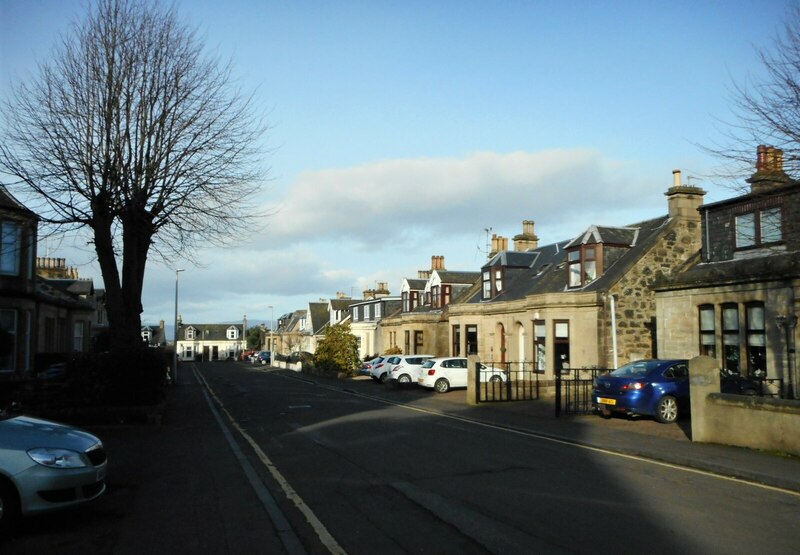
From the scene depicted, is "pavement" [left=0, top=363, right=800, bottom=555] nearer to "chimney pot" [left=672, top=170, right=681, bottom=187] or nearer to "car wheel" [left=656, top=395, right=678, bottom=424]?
"car wheel" [left=656, top=395, right=678, bottom=424]

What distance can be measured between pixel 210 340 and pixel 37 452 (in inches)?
5182

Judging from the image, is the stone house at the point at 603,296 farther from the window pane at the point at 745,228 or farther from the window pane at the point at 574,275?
the window pane at the point at 745,228

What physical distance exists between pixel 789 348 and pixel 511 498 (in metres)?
13.7

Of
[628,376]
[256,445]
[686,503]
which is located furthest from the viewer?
[628,376]

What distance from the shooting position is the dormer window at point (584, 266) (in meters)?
30.5

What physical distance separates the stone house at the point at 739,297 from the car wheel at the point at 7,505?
16185 mm

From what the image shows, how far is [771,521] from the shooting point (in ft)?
26.2

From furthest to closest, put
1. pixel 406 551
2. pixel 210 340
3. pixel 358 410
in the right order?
pixel 210 340 < pixel 358 410 < pixel 406 551

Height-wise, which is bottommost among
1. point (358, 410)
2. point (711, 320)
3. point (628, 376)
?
point (358, 410)

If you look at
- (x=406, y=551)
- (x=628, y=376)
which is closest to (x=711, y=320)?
(x=628, y=376)

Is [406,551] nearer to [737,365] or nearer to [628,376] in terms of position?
[628,376]

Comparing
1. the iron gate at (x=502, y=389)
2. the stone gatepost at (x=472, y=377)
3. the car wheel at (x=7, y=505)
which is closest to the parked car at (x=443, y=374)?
the iron gate at (x=502, y=389)

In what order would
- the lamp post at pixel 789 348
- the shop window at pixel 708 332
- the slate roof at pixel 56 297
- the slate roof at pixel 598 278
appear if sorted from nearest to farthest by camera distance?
the lamp post at pixel 789 348 < the shop window at pixel 708 332 < the slate roof at pixel 598 278 < the slate roof at pixel 56 297

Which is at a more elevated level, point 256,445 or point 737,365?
point 737,365
